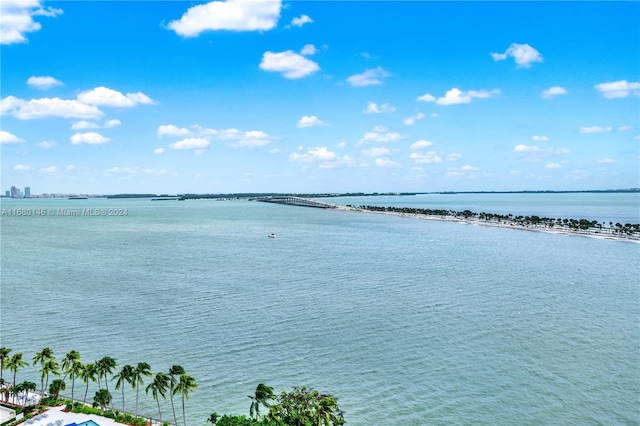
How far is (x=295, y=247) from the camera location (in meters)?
97.8

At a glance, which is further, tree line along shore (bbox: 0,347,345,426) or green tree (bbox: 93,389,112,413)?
green tree (bbox: 93,389,112,413)

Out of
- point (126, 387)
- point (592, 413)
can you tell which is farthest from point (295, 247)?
point (592, 413)

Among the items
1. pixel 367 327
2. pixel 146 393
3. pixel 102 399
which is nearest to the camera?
pixel 102 399

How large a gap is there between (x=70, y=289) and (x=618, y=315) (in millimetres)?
64392

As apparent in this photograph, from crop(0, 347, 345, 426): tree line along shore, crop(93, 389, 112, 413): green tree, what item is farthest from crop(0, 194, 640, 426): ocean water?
crop(93, 389, 112, 413): green tree

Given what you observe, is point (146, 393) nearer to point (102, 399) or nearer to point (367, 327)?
point (102, 399)

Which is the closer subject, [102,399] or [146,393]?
[102,399]

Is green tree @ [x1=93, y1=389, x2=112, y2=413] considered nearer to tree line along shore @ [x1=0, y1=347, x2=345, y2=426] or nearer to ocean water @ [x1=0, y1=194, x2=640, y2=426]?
tree line along shore @ [x1=0, y1=347, x2=345, y2=426]

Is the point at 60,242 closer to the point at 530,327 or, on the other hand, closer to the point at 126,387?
the point at 126,387

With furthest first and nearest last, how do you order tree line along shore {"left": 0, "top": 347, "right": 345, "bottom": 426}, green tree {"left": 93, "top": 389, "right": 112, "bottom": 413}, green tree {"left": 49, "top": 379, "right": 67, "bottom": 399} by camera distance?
green tree {"left": 49, "top": 379, "right": 67, "bottom": 399} → green tree {"left": 93, "top": 389, "right": 112, "bottom": 413} → tree line along shore {"left": 0, "top": 347, "right": 345, "bottom": 426}

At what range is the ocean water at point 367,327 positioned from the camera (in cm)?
2972

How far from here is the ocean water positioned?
1170 inches

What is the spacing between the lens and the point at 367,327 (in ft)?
140

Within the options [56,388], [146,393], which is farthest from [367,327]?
[56,388]
